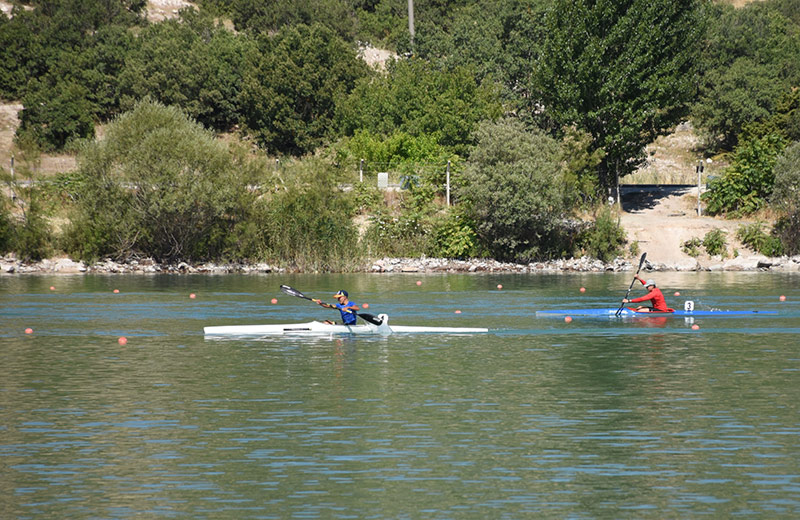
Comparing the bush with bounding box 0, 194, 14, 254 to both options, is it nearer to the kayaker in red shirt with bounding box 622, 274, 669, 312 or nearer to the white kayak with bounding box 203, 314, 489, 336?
the white kayak with bounding box 203, 314, 489, 336

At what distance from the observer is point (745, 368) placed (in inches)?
1084

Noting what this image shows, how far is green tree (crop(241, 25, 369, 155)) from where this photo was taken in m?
82.6

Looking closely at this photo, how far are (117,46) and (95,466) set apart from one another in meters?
78.2

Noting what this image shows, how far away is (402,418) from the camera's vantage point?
21438 mm

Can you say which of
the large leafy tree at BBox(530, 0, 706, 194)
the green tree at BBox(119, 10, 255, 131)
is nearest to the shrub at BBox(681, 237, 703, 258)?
the large leafy tree at BBox(530, 0, 706, 194)

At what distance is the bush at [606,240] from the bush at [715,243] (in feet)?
15.1

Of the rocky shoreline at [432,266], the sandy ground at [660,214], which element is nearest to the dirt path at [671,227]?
the sandy ground at [660,214]

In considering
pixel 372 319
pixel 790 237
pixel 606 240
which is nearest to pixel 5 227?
pixel 606 240

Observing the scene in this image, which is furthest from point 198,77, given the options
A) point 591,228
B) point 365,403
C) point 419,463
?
point 419,463

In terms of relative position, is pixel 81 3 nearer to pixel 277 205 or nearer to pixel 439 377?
pixel 277 205

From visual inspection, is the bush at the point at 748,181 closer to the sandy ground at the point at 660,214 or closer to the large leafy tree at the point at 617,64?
the sandy ground at the point at 660,214

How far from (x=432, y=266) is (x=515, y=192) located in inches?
240

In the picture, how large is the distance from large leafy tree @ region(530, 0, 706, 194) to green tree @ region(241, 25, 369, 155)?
75.1 feet

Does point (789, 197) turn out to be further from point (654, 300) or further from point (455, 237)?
point (654, 300)
